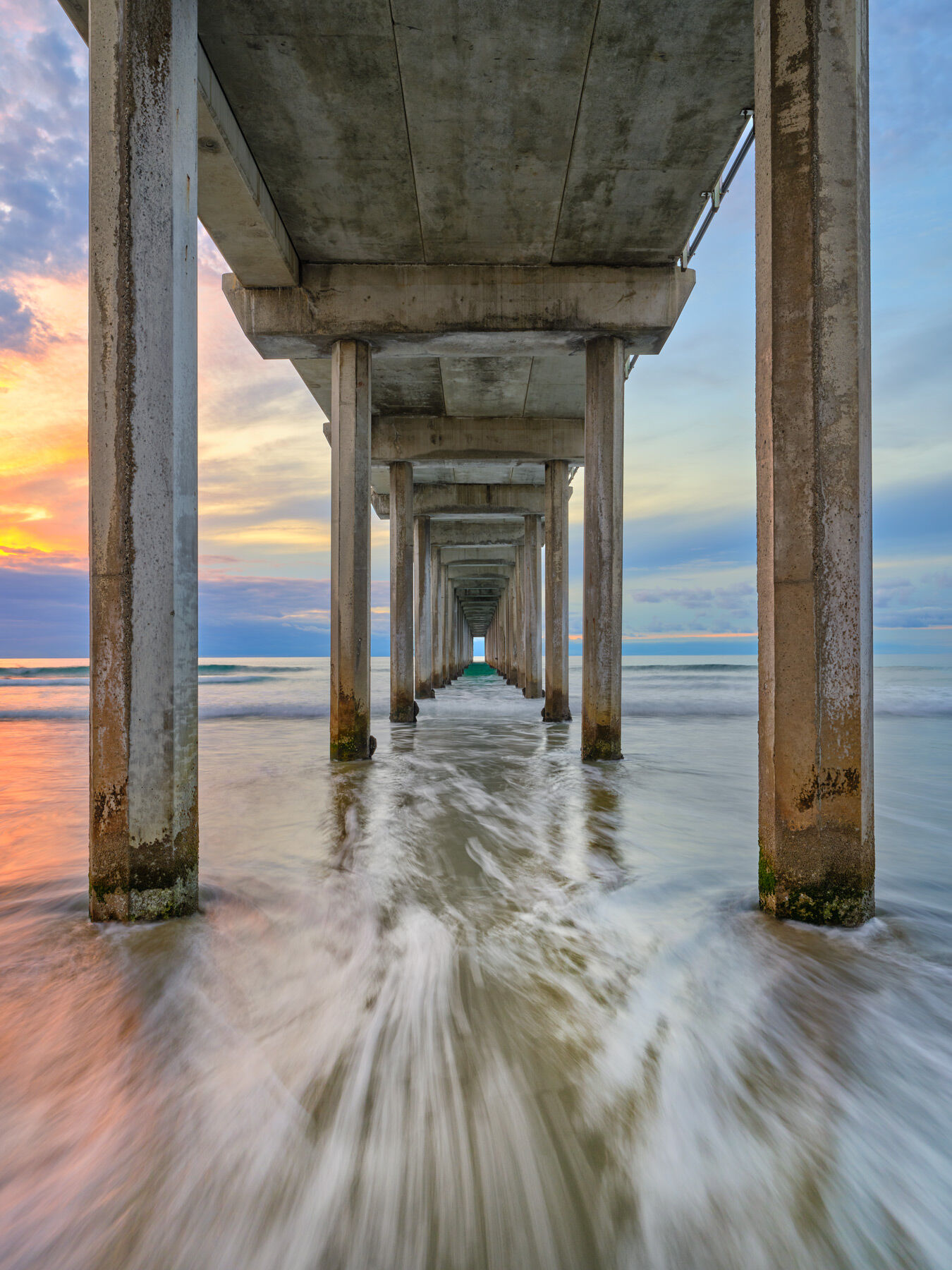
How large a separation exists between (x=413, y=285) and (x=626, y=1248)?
8.17 m

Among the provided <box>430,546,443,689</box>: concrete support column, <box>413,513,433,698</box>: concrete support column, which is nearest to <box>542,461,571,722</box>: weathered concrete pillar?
<box>413,513,433,698</box>: concrete support column

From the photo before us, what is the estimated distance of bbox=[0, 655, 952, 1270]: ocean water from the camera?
1.50 meters

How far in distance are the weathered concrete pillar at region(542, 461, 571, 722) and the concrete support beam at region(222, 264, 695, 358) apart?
17.2 ft

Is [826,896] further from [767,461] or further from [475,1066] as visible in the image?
[767,461]

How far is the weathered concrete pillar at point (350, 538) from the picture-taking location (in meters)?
7.79

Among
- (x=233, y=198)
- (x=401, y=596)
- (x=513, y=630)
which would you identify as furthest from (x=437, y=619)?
(x=233, y=198)

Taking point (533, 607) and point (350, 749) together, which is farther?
point (533, 607)

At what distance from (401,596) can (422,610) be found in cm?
412

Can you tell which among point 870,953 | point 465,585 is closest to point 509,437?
point 870,953

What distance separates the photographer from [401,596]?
41.0 ft

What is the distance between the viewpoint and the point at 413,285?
7582 millimetres

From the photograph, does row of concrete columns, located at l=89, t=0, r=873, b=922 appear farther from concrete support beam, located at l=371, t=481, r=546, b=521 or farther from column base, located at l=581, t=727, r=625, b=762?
concrete support beam, located at l=371, t=481, r=546, b=521

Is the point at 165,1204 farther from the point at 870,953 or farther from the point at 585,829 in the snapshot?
the point at 585,829

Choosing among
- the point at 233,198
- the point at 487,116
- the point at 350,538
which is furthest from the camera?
the point at 350,538
